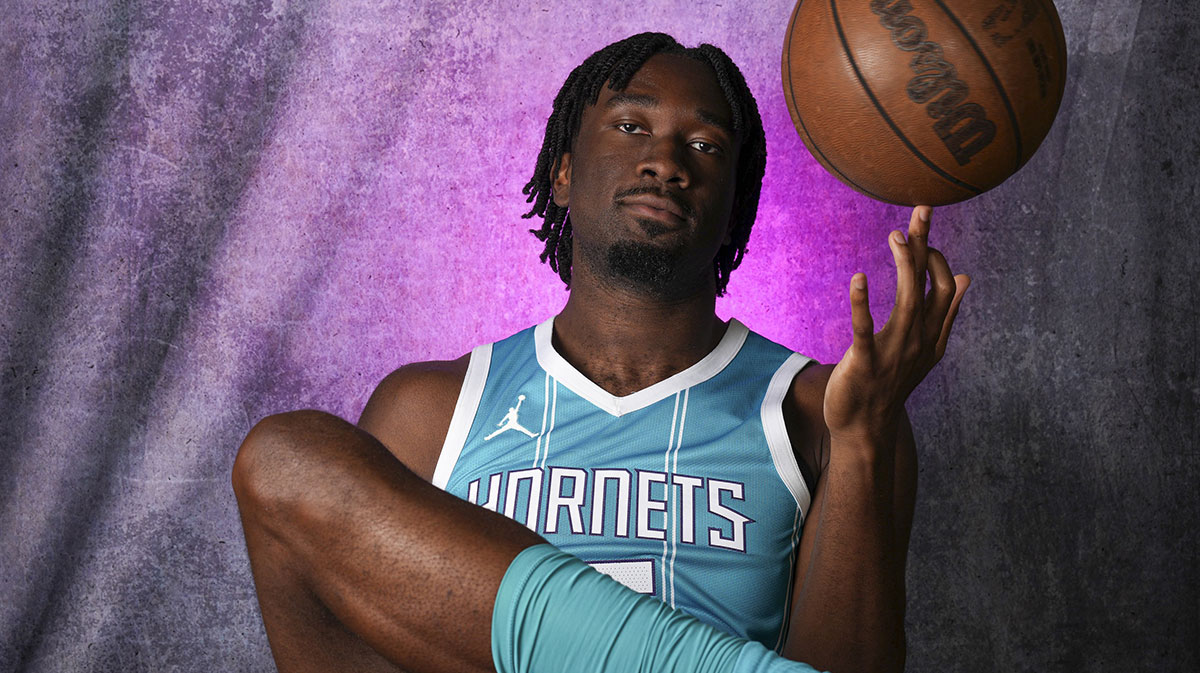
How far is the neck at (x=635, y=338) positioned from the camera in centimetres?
172

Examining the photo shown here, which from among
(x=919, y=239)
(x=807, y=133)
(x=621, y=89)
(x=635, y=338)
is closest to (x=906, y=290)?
(x=919, y=239)

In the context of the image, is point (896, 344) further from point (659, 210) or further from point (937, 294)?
point (659, 210)

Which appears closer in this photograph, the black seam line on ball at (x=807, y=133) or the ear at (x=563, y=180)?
the black seam line on ball at (x=807, y=133)

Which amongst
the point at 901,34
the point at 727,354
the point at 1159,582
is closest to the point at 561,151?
the point at 727,354

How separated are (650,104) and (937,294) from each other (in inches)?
26.7

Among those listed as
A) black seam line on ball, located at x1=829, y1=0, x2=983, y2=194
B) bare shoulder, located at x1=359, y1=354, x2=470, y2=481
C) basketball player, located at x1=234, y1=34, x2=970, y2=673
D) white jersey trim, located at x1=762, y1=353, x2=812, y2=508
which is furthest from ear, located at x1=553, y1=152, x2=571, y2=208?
black seam line on ball, located at x1=829, y1=0, x2=983, y2=194

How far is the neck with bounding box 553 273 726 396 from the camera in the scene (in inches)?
67.9

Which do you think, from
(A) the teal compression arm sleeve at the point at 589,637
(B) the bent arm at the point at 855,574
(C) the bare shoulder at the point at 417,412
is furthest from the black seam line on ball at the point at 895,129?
(C) the bare shoulder at the point at 417,412

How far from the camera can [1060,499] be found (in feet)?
6.97

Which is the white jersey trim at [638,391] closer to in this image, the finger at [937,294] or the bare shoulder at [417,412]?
the bare shoulder at [417,412]

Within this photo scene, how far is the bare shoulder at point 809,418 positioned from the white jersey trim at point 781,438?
2 centimetres

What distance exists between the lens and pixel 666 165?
1.67 metres

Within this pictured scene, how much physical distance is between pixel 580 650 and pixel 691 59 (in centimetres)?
117

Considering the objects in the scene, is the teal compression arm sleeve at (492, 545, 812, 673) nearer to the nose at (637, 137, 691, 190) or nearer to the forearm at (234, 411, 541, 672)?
the forearm at (234, 411, 541, 672)
